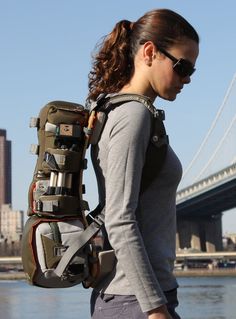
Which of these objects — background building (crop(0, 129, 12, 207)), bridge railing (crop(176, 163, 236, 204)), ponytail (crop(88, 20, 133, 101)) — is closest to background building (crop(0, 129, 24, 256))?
background building (crop(0, 129, 12, 207))

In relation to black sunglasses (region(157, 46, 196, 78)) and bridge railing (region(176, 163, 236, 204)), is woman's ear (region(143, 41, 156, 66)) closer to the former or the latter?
black sunglasses (region(157, 46, 196, 78))

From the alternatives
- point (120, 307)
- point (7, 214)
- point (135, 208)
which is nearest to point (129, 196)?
point (135, 208)

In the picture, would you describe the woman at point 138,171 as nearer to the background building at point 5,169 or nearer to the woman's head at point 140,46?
the woman's head at point 140,46

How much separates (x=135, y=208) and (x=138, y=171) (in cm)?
7

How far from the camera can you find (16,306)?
2417 cm

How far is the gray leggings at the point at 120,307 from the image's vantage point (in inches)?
68.1

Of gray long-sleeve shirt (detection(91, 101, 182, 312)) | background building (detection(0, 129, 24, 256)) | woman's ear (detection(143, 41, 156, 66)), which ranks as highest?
background building (detection(0, 129, 24, 256))

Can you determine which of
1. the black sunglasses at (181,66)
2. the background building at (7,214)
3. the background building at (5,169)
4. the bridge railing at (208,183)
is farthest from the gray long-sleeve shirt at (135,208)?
the background building at (5,169)

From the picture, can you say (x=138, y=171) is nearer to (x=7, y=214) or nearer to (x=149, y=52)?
(x=149, y=52)

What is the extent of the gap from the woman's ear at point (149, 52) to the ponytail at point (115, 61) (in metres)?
0.05

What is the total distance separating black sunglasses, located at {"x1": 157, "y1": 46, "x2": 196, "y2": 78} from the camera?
1.85 metres

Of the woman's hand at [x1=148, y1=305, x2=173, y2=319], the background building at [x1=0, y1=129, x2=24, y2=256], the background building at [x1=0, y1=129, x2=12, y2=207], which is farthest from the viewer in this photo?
the background building at [x1=0, y1=129, x2=12, y2=207]

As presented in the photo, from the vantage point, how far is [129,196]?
1.73 meters

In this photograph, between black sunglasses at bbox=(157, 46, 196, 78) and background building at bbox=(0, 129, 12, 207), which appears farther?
background building at bbox=(0, 129, 12, 207)
